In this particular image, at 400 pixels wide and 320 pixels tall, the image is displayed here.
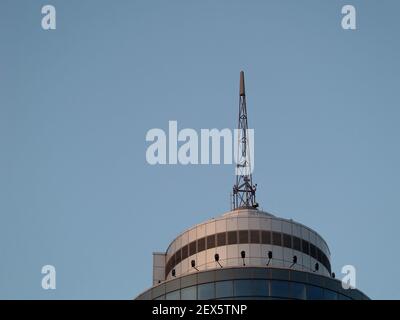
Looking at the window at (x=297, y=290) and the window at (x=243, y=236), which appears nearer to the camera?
the window at (x=297, y=290)

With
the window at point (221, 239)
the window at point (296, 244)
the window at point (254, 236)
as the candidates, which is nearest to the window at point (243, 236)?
the window at point (254, 236)

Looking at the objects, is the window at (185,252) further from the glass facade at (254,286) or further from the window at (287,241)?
the window at (287,241)

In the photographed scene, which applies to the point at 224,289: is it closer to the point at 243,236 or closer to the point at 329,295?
the point at 329,295

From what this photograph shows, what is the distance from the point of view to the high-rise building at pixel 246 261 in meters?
112

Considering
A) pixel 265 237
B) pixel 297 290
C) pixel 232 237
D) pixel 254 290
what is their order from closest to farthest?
pixel 254 290 → pixel 297 290 → pixel 265 237 → pixel 232 237

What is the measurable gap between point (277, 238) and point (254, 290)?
45.0 ft

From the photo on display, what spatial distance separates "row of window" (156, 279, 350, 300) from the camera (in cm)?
11094

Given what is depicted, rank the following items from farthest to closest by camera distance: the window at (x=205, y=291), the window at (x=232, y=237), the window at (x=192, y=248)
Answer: the window at (x=192, y=248) < the window at (x=232, y=237) < the window at (x=205, y=291)

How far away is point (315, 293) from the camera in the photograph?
112938 millimetres

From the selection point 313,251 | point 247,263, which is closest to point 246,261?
point 247,263

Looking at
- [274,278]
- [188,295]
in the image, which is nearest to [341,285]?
[274,278]

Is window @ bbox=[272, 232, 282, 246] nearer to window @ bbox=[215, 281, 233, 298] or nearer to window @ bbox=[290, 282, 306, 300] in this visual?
window @ bbox=[290, 282, 306, 300]
